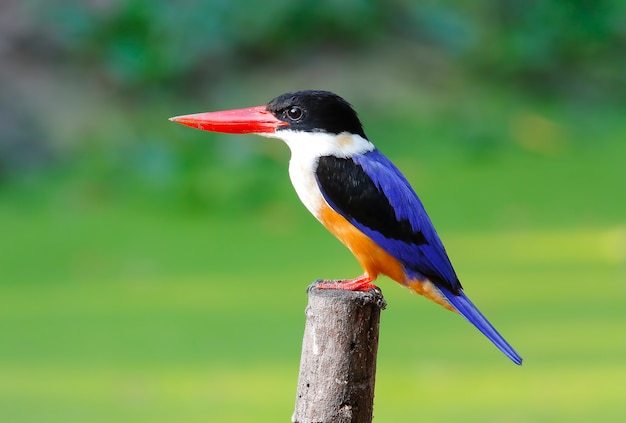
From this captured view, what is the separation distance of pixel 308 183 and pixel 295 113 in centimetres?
12

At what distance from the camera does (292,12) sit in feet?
17.1

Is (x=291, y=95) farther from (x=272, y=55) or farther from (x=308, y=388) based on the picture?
(x=272, y=55)

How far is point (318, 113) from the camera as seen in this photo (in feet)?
6.38

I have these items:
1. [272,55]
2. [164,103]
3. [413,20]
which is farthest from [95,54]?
[413,20]

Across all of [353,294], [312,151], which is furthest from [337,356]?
[312,151]

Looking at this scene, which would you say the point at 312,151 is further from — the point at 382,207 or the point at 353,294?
the point at 353,294

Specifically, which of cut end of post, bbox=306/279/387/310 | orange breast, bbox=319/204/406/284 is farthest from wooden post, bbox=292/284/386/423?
orange breast, bbox=319/204/406/284

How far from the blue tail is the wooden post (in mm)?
145

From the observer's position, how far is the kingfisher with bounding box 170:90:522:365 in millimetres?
1910

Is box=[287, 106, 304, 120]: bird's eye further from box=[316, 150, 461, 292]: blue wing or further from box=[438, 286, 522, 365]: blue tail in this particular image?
box=[438, 286, 522, 365]: blue tail

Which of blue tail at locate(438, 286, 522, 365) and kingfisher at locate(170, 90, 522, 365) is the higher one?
kingfisher at locate(170, 90, 522, 365)

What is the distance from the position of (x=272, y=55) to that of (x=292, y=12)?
22cm

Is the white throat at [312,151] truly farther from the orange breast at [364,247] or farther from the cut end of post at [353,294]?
the cut end of post at [353,294]

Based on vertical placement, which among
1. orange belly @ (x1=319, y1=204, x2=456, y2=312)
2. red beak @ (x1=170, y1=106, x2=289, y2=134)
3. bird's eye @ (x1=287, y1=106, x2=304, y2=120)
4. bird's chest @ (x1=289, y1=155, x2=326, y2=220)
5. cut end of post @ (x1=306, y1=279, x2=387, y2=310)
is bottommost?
cut end of post @ (x1=306, y1=279, x2=387, y2=310)
